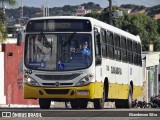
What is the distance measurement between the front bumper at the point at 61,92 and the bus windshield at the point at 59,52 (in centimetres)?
74

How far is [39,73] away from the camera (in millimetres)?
24516

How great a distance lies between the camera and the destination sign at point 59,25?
2480 centimetres

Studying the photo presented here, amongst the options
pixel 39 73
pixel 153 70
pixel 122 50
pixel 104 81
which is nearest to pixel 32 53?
pixel 39 73

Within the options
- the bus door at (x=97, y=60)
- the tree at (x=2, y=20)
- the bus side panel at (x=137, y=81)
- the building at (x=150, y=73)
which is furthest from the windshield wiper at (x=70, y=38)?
the building at (x=150, y=73)

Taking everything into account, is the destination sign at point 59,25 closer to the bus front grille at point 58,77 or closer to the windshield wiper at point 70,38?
the windshield wiper at point 70,38

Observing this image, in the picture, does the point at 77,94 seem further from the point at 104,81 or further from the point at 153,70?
the point at 153,70

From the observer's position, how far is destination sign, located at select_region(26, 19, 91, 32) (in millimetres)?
24797

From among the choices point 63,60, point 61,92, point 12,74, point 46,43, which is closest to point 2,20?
point 12,74

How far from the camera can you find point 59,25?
82.0 feet

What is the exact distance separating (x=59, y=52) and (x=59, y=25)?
1118 mm

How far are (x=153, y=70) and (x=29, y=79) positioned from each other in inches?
2315

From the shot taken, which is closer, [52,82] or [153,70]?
[52,82]

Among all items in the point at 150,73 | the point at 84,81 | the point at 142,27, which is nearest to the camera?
the point at 84,81

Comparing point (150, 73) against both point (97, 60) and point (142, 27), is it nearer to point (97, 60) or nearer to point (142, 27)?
point (142, 27)
